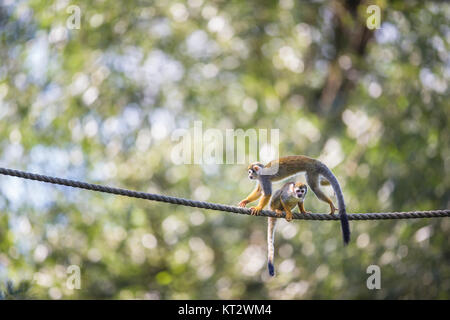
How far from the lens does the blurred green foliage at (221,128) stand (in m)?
6.21

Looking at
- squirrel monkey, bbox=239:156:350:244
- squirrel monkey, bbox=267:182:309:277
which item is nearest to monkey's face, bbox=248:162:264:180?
squirrel monkey, bbox=239:156:350:244

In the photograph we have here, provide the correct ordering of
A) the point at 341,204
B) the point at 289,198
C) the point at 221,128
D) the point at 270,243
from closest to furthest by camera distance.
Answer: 1. the point at 341,204
2. the point at 289,198
3. the point at 270,243
4. the point at 221,128

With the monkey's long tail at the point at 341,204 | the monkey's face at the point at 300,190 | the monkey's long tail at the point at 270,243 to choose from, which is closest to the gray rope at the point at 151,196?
the monkey's long tail at the point at 341,204

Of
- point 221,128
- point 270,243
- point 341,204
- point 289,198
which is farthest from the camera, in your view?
point 221,128

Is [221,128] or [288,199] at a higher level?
[221,128]

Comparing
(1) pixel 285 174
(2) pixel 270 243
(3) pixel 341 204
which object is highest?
(1) pixel 285 174

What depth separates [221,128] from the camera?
Answer: 24.8 ft

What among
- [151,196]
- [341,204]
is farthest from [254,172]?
[151,196]

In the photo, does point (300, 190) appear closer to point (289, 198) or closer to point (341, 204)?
point (289, 198)

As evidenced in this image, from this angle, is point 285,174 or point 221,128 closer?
point 285,174

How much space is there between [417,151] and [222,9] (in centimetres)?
321

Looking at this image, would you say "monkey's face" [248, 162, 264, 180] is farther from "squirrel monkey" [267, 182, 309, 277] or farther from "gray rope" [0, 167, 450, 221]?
"gray rope" [0, 167, 450, 221]

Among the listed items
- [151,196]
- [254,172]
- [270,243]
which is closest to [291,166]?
[254,172]

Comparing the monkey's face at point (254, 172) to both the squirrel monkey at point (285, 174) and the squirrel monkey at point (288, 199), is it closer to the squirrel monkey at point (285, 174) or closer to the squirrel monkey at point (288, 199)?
the squirrel monkey at point (285, 174)
